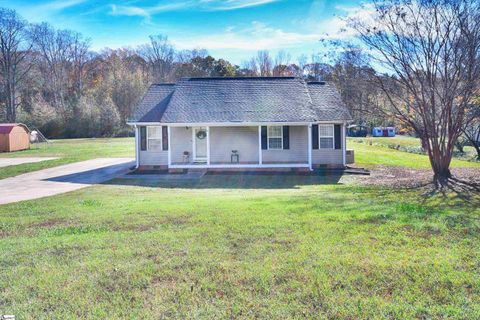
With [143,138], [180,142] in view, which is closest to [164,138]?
[180,142]

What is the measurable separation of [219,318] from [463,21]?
508 inches

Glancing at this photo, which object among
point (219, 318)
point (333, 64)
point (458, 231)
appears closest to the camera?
point (219, 318)

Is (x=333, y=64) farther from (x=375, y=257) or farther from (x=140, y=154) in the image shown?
(x=375, y=257)

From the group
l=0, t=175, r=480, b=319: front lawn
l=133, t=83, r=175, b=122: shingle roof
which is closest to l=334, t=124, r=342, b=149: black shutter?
l=133, t=83, r=175, b=122: shingle roof

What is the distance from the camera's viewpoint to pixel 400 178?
14.6m

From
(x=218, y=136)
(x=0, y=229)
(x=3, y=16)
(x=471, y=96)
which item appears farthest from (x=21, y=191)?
(x=3, y=16)

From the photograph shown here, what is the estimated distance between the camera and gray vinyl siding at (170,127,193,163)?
18.2 metres

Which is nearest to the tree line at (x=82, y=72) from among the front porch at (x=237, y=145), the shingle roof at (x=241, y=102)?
the shingle roof at (x=241, y=102)

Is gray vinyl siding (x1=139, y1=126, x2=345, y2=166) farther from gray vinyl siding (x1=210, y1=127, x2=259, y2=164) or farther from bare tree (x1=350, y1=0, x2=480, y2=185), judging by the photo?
bare tree (x1=350, y1=0, x2=480, y2=185)

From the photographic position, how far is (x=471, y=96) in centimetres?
1246

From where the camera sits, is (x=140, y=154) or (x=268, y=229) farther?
(x=140, y=154)

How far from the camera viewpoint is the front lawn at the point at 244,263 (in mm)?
3502

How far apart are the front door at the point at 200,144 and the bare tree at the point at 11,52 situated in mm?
37127

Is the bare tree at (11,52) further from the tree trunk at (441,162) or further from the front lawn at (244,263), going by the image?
the tree trunk at (441,162)
